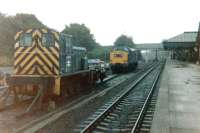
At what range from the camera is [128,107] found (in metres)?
16.2

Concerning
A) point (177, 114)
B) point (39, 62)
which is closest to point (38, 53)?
point (39, 62)

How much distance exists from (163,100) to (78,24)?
8335cm

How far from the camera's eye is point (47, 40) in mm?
15602

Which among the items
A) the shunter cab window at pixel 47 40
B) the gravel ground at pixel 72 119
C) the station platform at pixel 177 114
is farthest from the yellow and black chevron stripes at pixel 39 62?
the station platform at pixel 177 114

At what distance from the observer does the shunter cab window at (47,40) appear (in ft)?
51.2

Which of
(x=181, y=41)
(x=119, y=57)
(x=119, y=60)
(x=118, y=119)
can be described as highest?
(x=181, y=41)

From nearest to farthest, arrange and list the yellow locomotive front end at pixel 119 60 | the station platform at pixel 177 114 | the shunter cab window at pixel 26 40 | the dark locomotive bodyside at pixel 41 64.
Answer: the station platform at pixel 177 114 < the dark locomotive bodyside at pixel 41 64 < the shunter cab window at pixel 26 40 < the yellow locomotive front end at pixel 119 60

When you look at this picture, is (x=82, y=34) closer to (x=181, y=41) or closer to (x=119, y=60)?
(x=181, y=41)

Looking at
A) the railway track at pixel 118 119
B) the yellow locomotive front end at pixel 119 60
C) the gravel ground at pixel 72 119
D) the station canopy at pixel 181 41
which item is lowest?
the railway track at pixel 118 119

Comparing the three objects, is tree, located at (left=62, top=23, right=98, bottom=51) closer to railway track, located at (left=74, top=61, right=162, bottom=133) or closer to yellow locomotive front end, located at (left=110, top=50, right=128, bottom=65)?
yellow locomotive front end, located at (left=110, top=50, right=128, bottom=65)

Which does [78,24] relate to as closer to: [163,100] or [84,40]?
[84,40]

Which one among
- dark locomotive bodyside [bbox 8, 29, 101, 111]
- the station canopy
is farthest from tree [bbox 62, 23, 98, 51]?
dark locomotive bodyside [bbox 8, 29, 101, 111]

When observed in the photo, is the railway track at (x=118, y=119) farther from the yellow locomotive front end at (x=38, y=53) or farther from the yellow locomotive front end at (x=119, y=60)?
the yellow locomotive front end at (x=119, y=60)

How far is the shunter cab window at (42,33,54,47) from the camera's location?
15.6 m
